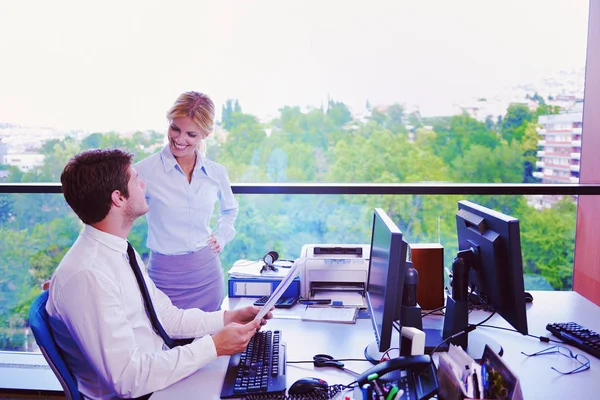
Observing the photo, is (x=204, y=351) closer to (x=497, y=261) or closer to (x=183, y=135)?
(x=497, y=261)

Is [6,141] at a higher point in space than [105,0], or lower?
lower

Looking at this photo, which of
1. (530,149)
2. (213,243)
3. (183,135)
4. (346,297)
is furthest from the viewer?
(530,149)

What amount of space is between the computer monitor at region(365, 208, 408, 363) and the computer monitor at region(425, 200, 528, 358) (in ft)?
0.78

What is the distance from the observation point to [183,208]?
2332 mm

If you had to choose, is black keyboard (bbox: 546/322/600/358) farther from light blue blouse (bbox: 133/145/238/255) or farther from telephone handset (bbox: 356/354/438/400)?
→ light blue blouse (bbox: 133/145/238/255)

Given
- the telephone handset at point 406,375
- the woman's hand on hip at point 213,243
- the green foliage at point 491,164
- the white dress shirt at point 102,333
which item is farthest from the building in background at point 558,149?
the white dress shirt at point 102,333

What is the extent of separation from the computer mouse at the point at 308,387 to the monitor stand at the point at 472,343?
0.44 metres

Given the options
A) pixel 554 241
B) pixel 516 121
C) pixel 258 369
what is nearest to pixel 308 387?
pixel 258 369

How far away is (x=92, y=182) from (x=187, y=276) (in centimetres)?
93

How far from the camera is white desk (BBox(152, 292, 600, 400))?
1387 mm

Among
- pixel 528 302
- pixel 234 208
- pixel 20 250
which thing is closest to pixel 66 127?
pixel 20 250

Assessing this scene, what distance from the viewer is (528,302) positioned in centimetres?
211

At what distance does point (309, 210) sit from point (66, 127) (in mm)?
2367

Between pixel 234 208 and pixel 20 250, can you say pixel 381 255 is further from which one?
pixel 20 250
